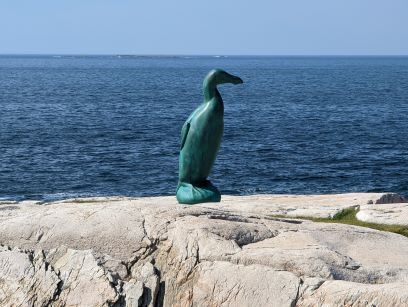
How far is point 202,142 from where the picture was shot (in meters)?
16.4

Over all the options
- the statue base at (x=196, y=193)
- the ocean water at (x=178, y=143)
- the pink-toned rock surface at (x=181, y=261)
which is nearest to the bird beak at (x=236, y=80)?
the statue base at (x=196, y=193)

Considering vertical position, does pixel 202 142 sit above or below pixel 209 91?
below

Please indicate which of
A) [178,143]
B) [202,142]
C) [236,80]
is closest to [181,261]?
[202,142]

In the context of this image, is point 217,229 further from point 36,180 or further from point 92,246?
point 36,180

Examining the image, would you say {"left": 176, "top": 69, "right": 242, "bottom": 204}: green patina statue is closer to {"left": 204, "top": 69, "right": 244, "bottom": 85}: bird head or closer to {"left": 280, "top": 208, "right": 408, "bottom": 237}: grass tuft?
{"left": 204, "top": 69, "right": 244, "bottom": 85}: bird head

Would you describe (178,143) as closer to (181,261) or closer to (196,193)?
(196,193)

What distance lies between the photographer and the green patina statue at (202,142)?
16281mm

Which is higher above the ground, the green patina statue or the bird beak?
the bird beak

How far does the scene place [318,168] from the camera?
43.4 m

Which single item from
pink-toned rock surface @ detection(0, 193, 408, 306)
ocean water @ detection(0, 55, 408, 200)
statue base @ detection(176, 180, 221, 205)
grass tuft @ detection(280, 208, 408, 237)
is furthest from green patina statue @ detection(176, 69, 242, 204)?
ocean water @ detection(0, 55, 408, 200)

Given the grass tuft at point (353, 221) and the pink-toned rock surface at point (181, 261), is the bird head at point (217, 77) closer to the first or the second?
the grass tuft at point (353, 221)

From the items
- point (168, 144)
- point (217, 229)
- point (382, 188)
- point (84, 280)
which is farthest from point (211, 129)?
point (168, 144)

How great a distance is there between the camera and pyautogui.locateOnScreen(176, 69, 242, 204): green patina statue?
53.4 feet

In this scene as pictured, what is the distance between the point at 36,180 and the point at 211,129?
24.2m
